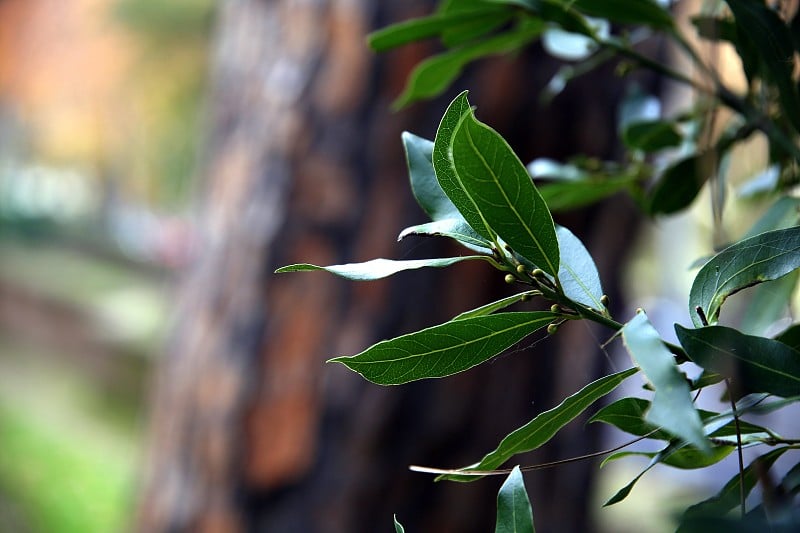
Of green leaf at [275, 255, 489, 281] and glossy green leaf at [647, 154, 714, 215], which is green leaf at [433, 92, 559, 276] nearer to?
green leaf at [275, 255, 489, 281]

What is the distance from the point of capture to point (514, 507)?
18cm

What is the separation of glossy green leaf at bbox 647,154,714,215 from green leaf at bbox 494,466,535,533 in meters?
0.16

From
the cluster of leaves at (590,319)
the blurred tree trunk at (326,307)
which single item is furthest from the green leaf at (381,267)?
the blurred tree trunk at (326,307)

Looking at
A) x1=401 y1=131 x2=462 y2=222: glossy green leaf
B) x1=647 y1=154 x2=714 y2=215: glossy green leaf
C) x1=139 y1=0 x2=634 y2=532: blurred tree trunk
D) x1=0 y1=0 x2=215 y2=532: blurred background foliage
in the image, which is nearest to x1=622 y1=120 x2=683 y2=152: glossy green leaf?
x1=647 y1=154 x2=714 y2=215: glossy green leaf

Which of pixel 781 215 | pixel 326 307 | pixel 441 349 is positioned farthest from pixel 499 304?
pixel 326 307

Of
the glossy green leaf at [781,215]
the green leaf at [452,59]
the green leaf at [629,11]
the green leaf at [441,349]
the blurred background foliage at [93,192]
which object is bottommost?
the blurred background foliage at [93,192]

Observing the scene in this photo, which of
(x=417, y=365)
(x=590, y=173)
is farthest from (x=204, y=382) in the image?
(x=417, y=365)

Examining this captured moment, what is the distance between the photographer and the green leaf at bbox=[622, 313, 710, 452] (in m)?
0.13

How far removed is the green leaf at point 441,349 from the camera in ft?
0.61

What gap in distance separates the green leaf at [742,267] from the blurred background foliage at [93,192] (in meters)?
2.61

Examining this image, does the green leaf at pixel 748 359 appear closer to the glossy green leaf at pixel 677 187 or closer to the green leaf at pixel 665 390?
the green leaf at pixel 665 390

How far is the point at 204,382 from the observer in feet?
2.80

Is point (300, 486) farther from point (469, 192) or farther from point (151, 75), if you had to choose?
point (151, 75)

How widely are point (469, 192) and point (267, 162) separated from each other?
2.22ft
